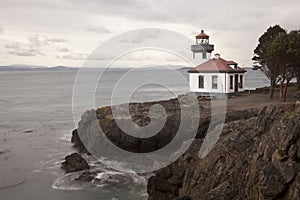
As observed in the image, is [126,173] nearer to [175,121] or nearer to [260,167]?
[175,121]

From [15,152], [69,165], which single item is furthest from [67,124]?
[69,165]

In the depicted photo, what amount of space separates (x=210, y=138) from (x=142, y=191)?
4718 mm

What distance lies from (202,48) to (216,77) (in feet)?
14.2

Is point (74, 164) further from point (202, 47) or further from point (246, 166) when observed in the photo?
point (202, 47)

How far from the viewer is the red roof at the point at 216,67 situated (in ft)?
97.5

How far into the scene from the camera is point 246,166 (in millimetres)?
10305

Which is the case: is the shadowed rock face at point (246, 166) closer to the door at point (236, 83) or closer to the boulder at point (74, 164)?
the boulder at point (74, 164)

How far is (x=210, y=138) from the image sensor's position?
1312cm

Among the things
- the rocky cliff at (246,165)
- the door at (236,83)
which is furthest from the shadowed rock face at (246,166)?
the door at (236,83)

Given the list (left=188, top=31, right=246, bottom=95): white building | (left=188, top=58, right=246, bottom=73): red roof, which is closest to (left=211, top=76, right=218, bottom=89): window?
(left=188, top=31, right=246, bottom=95): white building

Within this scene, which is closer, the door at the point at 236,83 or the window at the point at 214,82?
the window at the point at 214,82

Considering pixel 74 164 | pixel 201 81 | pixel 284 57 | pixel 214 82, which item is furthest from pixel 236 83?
pixel 74 164

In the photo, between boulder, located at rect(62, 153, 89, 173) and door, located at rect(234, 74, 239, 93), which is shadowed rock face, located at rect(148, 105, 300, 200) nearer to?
boulder, located at rect(62, 153, 89, 173)

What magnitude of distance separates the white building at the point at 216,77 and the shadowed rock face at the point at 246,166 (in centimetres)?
1622
